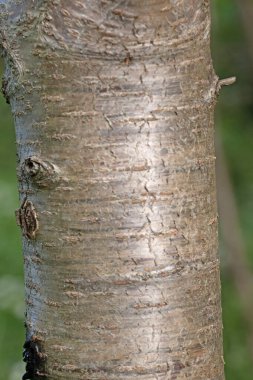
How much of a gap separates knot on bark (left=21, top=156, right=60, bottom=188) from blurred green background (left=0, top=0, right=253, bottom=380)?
246cm

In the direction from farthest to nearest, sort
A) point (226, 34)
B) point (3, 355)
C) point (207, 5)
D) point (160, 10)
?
point (226, 34), point (3, 355), point (207, 5), point (160, 10)

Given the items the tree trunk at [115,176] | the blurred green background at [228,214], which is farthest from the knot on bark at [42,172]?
the blurred green background at [228,214]

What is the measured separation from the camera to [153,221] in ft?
4.11

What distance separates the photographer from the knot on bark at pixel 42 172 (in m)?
1.24

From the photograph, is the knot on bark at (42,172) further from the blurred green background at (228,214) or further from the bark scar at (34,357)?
the blurred green background at (228,214)

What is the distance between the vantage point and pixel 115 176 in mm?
1231

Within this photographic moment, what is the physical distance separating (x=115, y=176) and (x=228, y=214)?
151 inches

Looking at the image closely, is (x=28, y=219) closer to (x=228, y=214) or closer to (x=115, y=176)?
(x=115, y=176)

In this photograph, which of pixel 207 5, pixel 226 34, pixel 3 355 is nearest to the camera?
pixel 207 5

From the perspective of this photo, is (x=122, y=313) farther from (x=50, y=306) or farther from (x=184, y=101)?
(x=184, y=101)

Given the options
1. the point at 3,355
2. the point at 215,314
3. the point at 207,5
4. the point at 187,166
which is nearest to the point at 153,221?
the point at 187,166

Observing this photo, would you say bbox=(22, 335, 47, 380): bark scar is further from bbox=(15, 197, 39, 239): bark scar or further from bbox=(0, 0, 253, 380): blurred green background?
bbox=(0, 0, 253, 380): blurred green background

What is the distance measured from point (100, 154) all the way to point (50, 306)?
0.80 ft

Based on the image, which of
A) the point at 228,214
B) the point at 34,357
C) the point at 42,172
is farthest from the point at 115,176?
the point at 228,214
